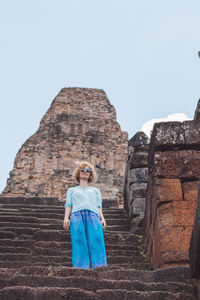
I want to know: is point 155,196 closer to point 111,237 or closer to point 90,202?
point 90,202

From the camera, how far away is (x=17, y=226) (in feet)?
21.0

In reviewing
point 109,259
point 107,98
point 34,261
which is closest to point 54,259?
point 34,261

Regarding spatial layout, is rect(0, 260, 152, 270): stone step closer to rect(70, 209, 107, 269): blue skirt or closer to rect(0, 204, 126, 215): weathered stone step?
rect(70, 209, 107, 269): blue skirt

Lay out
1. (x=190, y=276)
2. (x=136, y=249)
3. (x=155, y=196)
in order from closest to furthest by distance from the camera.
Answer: (x=190, y=276), (x=155, y=196), (x=136, y=249)

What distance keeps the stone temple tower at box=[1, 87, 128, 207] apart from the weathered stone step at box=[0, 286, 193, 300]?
592 inches

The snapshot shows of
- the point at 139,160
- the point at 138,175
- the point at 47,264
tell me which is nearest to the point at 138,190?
the point at 138,175

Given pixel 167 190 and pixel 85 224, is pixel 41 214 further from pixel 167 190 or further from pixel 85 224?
pixel 167 190

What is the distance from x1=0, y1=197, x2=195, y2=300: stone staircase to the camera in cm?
261

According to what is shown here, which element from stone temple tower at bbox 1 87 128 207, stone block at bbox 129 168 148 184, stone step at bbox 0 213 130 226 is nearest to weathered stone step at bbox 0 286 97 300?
stone step at bbox 0 213 130 226

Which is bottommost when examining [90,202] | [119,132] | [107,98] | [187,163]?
[90,202]

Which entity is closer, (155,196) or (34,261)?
(155,196)

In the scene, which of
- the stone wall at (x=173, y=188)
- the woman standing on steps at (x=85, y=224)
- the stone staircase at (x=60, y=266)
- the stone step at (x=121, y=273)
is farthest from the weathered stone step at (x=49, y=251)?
the stone step at (x=121, y=273)

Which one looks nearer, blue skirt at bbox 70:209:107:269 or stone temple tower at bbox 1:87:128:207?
blue skirt at bbox 70:209:107:269

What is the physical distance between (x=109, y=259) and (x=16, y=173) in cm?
1453
